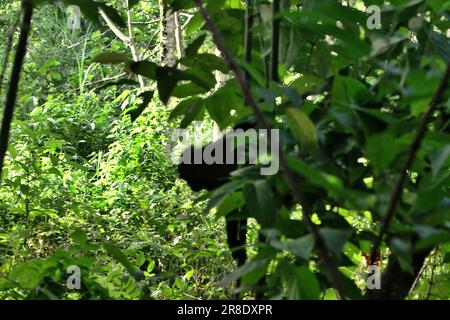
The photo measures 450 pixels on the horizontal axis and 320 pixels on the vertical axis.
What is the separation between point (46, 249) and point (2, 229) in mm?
241

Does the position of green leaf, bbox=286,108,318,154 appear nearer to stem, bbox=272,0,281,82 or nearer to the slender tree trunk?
stem, bbox=272,0,281,82

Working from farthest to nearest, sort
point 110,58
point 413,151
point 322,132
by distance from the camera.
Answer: point 110,58
point 322,132
point 413,151

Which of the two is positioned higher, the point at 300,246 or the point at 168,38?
the point at 168,38

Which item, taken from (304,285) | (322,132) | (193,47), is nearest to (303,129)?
(322,132)

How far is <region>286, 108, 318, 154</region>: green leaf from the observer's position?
2.17ft

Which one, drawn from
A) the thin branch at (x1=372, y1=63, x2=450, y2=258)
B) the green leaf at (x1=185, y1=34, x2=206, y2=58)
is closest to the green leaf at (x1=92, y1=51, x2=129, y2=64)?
the green leaf at (x1=185, y1=34, x2=206, y2=58)

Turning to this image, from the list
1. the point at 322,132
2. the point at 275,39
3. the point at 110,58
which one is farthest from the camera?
the point at 110,58

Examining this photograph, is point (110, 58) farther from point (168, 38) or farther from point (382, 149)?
point (168, 38)

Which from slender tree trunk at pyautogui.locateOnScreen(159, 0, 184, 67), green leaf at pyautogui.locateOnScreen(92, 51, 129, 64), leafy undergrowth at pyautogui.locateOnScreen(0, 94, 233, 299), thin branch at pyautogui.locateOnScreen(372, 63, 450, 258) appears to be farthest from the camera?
slender tree trunk at pyautogui.locateOnScreen(159, 0, 184, 67)

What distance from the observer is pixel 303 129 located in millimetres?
665

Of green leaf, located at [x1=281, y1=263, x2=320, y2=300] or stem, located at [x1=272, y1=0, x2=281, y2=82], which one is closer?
green leaf, located at [x1=281, y1=263, x2=320, y2=300]

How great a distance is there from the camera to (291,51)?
0.84 m

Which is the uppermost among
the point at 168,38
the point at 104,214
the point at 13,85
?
the point at 168,38
